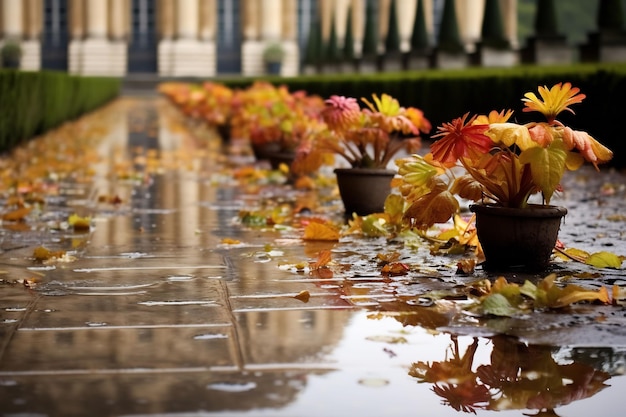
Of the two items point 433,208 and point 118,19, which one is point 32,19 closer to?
point 118,19

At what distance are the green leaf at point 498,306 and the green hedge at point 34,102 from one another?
10441mm

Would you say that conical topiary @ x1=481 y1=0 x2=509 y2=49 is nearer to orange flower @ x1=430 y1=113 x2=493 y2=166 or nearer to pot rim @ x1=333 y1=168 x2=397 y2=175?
pot rim @ x1=333 y1=168 x2=397 y2=175

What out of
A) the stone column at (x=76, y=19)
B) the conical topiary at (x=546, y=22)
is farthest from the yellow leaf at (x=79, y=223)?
the stone column at (x=76, y=19)

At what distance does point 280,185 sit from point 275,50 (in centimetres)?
5087

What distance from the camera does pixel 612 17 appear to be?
59.5ft

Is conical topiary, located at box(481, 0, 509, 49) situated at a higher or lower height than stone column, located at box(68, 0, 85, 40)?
lower

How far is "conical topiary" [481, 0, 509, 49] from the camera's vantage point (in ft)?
80.8

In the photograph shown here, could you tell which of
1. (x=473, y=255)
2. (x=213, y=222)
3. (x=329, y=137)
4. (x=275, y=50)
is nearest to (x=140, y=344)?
(x=473, y=255)

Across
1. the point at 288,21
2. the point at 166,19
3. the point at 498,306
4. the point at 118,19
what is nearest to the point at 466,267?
the point at 498,306

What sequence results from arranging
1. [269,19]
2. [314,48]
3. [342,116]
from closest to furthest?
1. [342,116]
2. [314,48]
3. [269,19]

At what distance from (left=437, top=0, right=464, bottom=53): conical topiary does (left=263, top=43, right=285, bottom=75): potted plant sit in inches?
1308

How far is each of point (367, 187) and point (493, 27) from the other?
59.6 feet

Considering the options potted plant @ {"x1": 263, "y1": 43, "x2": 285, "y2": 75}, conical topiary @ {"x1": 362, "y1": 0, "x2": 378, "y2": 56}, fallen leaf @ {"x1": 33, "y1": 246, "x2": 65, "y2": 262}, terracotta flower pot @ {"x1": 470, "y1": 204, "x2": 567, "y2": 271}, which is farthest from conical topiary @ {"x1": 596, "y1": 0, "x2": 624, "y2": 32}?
potted plant @ {"x1": 263, "y1": 43, "x2": 285, "y2": 75}

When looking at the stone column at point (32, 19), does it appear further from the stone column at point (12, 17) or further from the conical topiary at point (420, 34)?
the conical topiary at point (420, 34)
